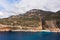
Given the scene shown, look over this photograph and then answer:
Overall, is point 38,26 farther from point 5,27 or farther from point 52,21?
point 5,27

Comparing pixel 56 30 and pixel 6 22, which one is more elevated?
pixel 6 22

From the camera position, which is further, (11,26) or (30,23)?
(30,23)

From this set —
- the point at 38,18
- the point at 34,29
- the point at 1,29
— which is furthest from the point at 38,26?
the point at 1,29

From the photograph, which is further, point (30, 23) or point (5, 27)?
point (30, 23)

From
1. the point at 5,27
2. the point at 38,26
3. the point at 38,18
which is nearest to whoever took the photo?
the point at 5,27

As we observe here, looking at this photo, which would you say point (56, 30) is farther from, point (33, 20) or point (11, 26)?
point (11, 26)

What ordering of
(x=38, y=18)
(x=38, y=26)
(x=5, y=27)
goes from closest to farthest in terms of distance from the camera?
1. (x=5, y=27)
2. (x=38, y=26)
3. (x=38, y=18)

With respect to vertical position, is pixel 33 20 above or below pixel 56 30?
above

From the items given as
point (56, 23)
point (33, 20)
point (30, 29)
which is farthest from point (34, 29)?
point (56, 23)
